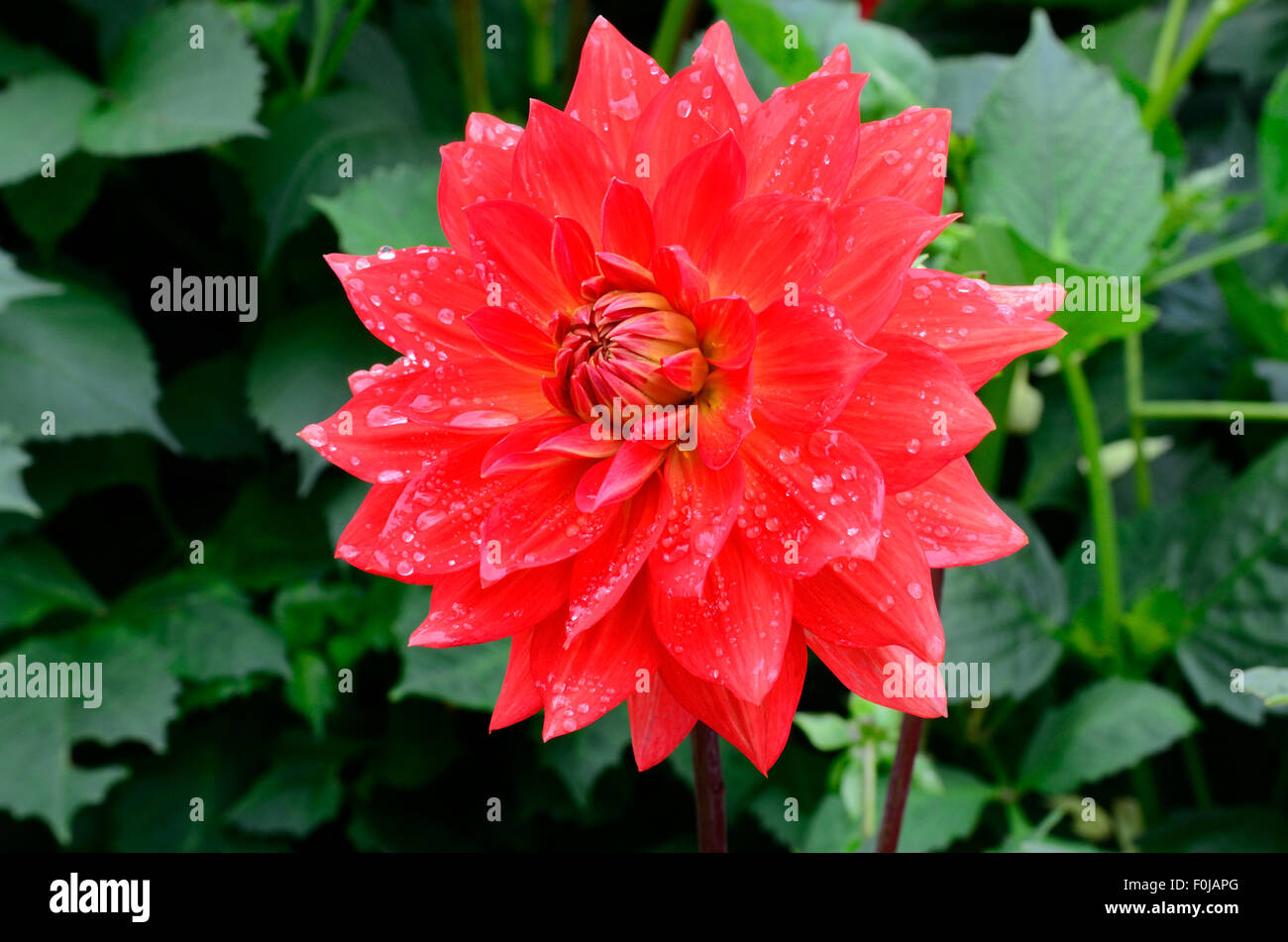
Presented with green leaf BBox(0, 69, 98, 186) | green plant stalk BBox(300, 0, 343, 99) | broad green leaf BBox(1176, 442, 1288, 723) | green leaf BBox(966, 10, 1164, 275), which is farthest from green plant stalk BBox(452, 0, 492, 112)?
broad green leaf BBox(1176, 442, 1288, 723)

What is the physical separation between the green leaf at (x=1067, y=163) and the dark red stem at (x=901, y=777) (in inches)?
15.4

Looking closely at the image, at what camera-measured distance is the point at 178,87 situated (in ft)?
3.44

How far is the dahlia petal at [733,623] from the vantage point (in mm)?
442

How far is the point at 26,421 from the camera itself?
1.01 meters

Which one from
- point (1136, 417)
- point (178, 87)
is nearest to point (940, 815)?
point (1136, 417)

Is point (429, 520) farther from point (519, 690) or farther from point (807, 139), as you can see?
point (807, 139)

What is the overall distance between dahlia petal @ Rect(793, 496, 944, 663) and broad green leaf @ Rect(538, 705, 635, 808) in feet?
1.60

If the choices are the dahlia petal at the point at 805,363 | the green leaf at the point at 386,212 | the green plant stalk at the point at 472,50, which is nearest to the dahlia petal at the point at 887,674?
the dahlia petal at the point at 805,363

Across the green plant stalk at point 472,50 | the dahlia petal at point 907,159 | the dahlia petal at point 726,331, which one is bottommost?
the dahlia petal at point 726,331

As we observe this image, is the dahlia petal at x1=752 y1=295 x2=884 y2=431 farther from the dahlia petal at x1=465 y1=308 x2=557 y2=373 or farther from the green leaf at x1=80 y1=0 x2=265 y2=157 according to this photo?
the green leaf at x1=80 y1=0 x2=265 y2=157

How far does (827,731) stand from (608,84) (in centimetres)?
44

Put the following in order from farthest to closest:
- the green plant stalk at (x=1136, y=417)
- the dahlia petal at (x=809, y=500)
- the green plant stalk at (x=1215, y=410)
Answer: the green plant stalk at (x=1136, y=417)
the green plant stalk at (x=1215, y=410)
the dahlia petal at (x=809, y=500)

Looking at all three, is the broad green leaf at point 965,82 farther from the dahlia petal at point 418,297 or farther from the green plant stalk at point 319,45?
the dahlia petal at point 418,297

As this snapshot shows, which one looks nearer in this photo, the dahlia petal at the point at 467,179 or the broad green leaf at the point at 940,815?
the dahlia petal at the point at 467,179
